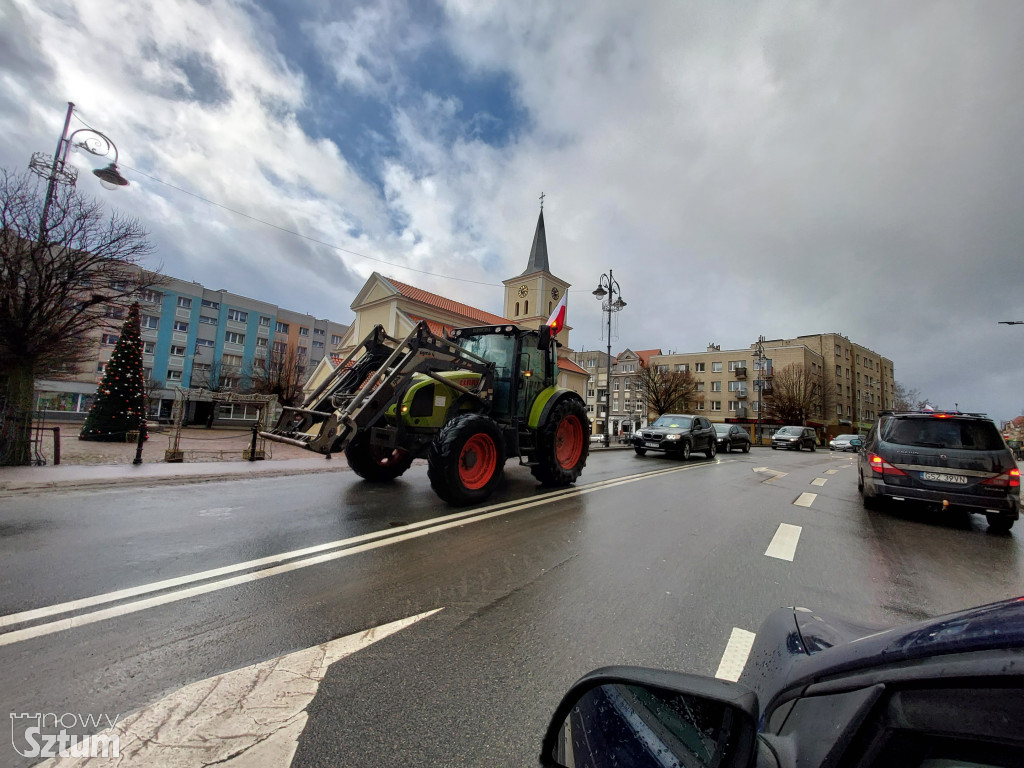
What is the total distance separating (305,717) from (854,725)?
2.10 metres

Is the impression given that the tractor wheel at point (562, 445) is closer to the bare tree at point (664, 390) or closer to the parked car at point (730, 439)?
the parked car at point (730, 439)

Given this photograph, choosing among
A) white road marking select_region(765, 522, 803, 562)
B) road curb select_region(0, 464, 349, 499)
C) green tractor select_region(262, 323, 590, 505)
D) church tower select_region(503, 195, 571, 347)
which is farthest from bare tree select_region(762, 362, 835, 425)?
road curb select_region(0, 464, 349, 499)

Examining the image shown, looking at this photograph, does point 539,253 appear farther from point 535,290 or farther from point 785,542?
point 785,542

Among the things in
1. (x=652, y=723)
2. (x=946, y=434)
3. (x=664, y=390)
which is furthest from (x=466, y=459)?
(x=664, y=390)

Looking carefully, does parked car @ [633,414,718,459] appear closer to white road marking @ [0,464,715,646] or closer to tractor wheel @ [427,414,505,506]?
tractor wheel @ [427,414,505,506]

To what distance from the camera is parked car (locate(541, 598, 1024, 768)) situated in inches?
22.5

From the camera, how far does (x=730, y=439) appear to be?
22391 millimetres

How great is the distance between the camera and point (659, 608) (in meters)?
3.12

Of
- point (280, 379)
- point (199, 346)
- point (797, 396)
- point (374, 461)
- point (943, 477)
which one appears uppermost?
point (199, 346)

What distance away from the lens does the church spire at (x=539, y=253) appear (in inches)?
1843

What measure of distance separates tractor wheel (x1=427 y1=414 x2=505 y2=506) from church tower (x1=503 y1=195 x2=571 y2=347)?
3804cm

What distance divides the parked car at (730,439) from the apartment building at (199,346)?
35.9 meters

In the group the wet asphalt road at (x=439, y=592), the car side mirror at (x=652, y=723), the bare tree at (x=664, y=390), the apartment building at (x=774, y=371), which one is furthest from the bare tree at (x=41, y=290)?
the apartment building at (x=774, y=371)

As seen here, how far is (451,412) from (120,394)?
1755 centimetres
